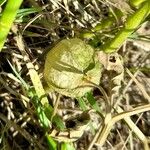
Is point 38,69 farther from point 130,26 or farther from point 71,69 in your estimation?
point 130,26

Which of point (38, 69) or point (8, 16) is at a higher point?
point (8, 16)

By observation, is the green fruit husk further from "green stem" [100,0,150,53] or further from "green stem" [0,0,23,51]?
"green stem" [0,0,23,51]

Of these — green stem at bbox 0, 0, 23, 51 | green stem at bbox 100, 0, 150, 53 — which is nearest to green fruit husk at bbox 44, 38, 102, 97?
green stem at bbox 100, 0, 150, 53

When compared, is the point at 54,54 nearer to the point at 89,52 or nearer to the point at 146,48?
the point at 89,52

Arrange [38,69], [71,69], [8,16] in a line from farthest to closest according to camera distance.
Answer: [38,69] → [71,69] → [8,16]

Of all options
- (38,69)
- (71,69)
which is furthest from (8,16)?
(38,69)

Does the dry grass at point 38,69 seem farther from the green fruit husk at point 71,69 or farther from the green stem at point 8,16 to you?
the green stem at point 8,16
